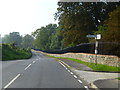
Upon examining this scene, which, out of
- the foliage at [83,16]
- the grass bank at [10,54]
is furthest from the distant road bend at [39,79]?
the foliage at [83,16]

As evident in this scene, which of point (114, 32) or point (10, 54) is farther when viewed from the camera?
point (10, 54)

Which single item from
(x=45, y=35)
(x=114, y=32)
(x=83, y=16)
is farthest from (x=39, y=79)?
(x=45, y=35)

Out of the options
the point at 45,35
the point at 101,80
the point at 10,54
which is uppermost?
the point at 45,35

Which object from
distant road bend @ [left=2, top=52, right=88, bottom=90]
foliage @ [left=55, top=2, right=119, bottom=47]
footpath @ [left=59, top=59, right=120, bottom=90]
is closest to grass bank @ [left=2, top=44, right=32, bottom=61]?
foliage @ [left=55, top=2, right=119, bottom=47]

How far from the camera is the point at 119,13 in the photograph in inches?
900

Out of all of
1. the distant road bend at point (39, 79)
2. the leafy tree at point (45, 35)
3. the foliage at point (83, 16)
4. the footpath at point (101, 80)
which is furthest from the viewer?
the leafy tree at point (45, 35)

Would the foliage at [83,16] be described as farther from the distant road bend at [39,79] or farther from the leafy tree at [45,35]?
the leafy tree at [45,35]

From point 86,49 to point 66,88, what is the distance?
16.7m

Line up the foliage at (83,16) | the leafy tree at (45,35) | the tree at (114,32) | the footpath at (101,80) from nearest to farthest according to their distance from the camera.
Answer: the footpath at (101,80) → the tree at (114,32) → the foliage at (83,16) → the leafy tree at (45,35)

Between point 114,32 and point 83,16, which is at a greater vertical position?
point 83,16

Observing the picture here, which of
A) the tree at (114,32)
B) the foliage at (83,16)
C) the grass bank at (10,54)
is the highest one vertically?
the foliage at (83,16)

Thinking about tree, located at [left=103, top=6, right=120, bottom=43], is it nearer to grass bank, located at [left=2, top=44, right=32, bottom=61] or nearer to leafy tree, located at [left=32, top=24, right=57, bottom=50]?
grass bank, located at [left=2, top=44, right=32, bottom=61]

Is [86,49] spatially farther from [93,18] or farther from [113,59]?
[93,18]

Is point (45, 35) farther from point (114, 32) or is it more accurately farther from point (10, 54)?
point (114, 32)
